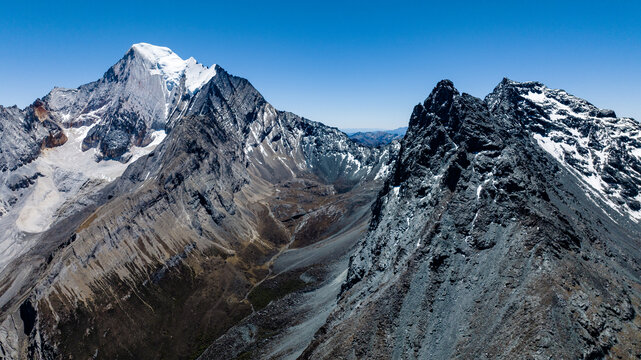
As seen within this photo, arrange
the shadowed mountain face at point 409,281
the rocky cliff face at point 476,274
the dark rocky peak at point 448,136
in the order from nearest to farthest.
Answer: the rocky cliff face at point 476,274
the shadowed mountain face at point 409,281
the dark rocky peak at point 448,136

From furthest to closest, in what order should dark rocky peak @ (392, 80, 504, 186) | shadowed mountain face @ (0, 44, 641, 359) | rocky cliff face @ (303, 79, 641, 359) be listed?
dark rocky peak @ (392, 80, 504, 186) → shadowed mountain face @ (0, 44, 641, 359) → rocky cliff face @ (303, 79, 641, 359)

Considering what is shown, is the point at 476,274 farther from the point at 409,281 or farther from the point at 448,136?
the point at 448,136

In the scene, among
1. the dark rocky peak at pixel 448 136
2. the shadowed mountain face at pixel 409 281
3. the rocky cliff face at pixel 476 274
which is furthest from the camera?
the dark rocky peak at pixel 448 136

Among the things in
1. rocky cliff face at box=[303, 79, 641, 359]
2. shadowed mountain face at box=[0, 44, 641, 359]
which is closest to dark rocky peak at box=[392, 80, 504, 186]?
rocky cliff face at box=[303, 79, 641, 359]

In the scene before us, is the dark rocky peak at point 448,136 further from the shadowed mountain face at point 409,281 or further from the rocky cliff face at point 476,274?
the shadowed mountain face at point 409,281

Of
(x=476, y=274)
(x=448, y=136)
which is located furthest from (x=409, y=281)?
(x=448, y=136)

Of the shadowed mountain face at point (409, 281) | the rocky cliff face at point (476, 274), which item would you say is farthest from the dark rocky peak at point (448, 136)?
the shadowed mountain face at point (409, 281)

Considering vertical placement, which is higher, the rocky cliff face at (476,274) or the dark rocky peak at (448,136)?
the dark rocky peak at (448,136)

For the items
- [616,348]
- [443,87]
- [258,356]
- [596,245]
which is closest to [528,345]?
[616,348]

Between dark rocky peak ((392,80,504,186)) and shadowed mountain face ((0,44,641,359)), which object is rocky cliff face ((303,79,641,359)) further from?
dark rocky peak ((392,80,504,186))
